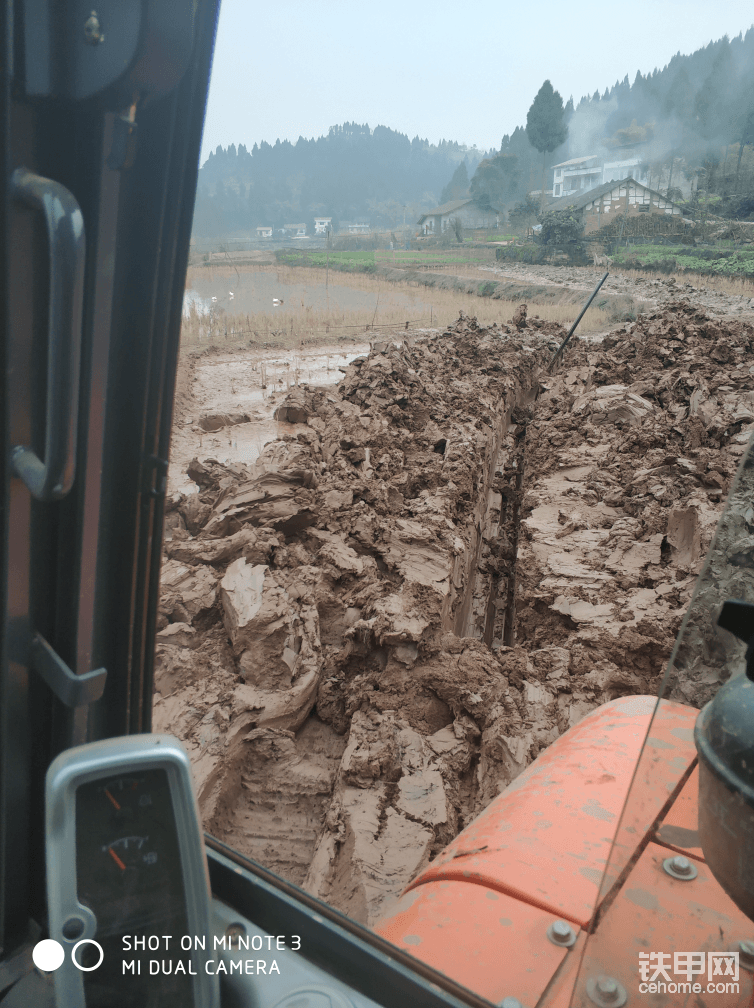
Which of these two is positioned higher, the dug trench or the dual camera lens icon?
the dual camera lens icon

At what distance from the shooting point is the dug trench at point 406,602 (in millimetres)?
2852

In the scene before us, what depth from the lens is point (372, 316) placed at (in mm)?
17406

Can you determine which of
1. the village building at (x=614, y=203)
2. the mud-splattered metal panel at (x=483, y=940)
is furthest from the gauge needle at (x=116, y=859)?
the village building at (x=614, y=203)

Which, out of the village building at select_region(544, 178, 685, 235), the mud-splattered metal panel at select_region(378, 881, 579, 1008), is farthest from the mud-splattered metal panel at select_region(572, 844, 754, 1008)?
the village building at select_region(544, 178, 685, 235)

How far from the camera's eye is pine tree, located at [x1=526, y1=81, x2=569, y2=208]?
22.3 metres

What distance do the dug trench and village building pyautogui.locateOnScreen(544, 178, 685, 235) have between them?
16.9 meters

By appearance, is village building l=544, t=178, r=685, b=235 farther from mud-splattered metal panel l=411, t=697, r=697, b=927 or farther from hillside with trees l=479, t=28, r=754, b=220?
mud-splattered metal panel l=411, t=697, r=697, b=927

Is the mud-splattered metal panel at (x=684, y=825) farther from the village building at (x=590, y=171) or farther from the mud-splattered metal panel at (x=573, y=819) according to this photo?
the village building at (x=590, y=171)

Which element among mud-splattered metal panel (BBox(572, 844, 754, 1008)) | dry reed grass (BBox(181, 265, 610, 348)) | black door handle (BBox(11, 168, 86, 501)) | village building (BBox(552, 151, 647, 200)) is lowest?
mud-splattered metal panel (BBox(572, 844, 754, 1008))

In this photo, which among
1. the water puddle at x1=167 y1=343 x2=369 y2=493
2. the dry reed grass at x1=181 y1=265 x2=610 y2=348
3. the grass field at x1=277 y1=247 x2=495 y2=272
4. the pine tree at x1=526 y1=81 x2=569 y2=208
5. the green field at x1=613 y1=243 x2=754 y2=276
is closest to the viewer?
the water puddle at x1=167 y1=343 x2=369 y2=493

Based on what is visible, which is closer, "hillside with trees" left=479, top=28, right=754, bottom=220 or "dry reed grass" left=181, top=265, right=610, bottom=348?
"dry reed grass" left=181, top=265, right=610, bottom=348

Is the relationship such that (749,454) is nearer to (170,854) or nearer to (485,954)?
(485,954)

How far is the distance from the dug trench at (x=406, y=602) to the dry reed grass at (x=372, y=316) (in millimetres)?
5648

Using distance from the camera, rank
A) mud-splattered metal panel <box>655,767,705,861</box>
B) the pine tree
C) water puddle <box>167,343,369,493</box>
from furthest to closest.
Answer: the pine tree < water puddle <box>167,343,369,493</box> < mud-splattered metal panel <box>655,767,705,861</box>
